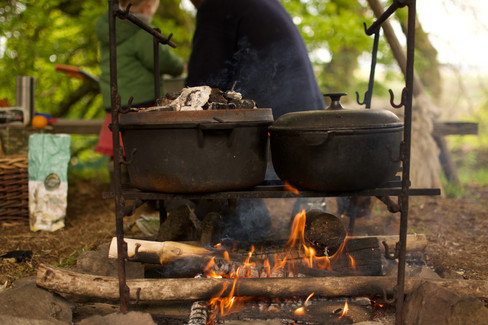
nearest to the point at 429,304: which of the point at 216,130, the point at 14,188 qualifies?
the point at 216,130

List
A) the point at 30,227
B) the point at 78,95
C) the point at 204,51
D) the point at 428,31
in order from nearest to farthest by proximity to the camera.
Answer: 1. the point at 204,51
2. the point at 30,227
3. the point at 428,31
4. the point at 78,95

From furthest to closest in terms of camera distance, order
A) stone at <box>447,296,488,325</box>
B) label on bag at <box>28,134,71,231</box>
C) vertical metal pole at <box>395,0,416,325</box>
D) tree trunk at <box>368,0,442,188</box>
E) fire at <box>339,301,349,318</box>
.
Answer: tree trunk at <box>368,0,442,188</box> → label on bag at <box>28,134,71,231</box> → fire at <box>339,301,349,318</box> → vertical metal pole at <box>395,0,416,325</box> → stone at <box>447,296,488,325</box>

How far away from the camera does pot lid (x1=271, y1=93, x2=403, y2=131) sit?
6.82 feet

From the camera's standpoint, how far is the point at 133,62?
4.57m

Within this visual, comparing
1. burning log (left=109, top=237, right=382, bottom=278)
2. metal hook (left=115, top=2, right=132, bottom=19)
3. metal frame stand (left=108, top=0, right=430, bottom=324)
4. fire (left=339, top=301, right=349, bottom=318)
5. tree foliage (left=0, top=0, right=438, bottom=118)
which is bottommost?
fire (left=339, top=301, right=349, bottom=318)

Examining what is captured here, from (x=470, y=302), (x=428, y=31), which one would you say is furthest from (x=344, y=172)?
(x=428, y=31)

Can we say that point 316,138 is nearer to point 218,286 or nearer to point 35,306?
point 218,286

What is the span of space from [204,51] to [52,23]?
466 cm

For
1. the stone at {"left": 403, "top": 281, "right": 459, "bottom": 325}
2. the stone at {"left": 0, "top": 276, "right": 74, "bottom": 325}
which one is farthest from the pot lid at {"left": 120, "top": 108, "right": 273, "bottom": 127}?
the stone at {"left": 403, "top": 281, "right": 459, "bottom": 325}

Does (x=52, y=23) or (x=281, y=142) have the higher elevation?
(x=52, y=23)

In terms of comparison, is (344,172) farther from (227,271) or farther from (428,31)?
(428,31)

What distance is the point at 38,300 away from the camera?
2248mm

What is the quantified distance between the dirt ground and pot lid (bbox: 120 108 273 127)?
1.59 m

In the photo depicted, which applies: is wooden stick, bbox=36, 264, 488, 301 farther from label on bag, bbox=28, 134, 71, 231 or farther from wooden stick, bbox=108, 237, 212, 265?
label on bag, bbox=28, 134, 71, 231
